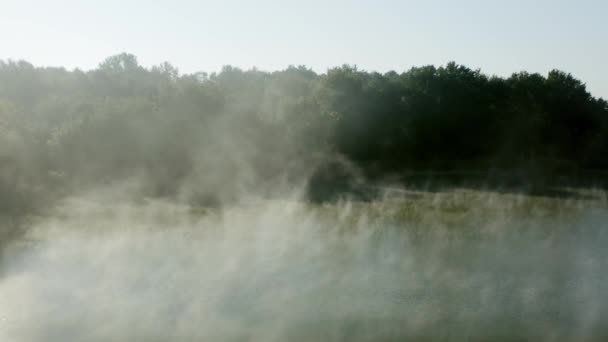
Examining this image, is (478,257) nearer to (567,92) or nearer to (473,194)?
(473,194)

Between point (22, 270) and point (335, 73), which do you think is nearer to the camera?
point (22, 270)

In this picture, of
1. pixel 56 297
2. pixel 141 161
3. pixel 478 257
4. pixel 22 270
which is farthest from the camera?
pixel 141 161

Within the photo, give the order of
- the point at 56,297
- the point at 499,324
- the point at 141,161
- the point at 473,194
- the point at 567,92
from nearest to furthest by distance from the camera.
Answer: the point at 499,324 → the point at 56,297 → the point at 473,194 → the point at 141,161 → the point at 567,92

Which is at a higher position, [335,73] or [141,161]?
[335,73]

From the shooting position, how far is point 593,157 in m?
48.8

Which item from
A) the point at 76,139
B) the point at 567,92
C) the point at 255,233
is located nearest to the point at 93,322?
the point at 255,233

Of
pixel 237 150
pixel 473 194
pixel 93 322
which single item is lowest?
pixel 93 322

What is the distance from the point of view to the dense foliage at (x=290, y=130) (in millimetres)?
34938

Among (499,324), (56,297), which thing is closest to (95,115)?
(56,297)

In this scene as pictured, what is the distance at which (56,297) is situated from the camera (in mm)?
16438

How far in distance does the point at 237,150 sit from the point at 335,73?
1202 centimetres

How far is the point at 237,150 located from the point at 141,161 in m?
6.20

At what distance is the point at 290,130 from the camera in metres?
41.5

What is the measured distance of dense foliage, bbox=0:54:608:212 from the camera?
115 feet
